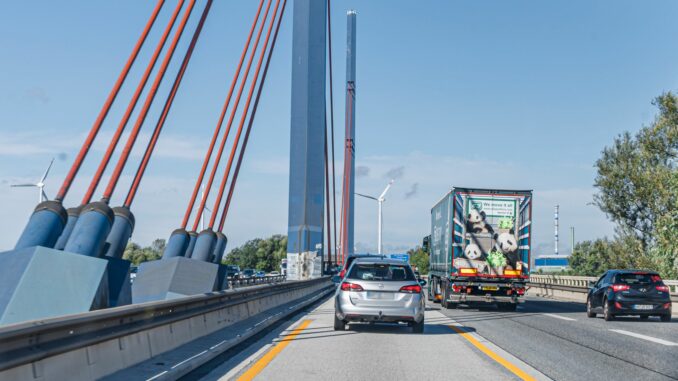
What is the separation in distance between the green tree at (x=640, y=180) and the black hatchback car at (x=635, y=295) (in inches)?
919

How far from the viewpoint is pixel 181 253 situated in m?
23.1

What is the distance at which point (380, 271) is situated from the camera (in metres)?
16.8

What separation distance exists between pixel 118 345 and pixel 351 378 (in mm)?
2739

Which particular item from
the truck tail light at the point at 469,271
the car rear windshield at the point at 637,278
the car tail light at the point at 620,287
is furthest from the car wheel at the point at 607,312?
the truck tail light at the point at 469,271

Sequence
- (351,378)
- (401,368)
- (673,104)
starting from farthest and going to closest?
(673,104), (401,368), (351,378)

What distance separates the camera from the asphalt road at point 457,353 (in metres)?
10.4

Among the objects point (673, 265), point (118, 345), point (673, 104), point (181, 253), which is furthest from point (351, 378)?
point (673, 104)

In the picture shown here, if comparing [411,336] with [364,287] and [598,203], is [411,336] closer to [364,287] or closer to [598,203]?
[364,287]

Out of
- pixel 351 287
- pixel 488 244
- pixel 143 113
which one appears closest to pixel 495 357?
pixel 351 287

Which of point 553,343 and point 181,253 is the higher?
point 181,253

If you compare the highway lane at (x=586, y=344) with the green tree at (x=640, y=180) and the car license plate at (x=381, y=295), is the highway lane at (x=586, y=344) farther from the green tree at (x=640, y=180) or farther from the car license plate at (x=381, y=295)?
the green tree at (x=640, y=180)

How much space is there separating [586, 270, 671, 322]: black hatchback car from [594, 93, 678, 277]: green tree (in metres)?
23.3

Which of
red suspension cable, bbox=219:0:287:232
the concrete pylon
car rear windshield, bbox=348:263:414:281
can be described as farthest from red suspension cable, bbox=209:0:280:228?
the concrete pylon

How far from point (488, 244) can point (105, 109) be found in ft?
45.3
